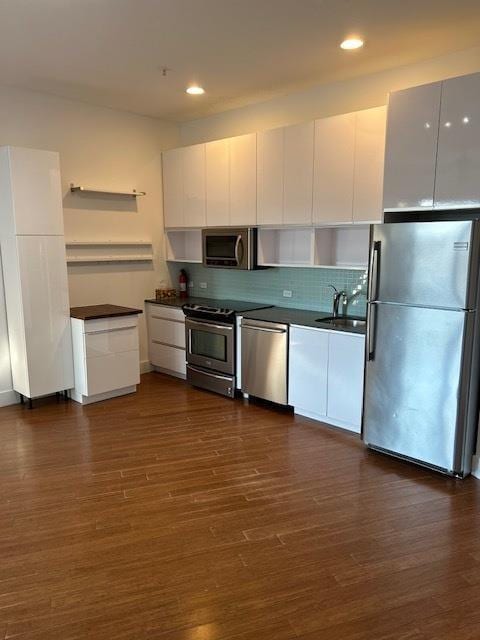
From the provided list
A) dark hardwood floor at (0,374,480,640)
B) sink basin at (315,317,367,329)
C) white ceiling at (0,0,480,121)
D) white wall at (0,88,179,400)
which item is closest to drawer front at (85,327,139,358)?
white wall at (0,88,179,400)

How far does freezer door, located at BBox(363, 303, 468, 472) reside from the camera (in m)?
3.06

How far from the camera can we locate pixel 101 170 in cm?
508

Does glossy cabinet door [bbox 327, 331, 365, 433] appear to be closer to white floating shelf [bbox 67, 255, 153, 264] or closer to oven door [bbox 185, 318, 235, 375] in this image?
oven door [bbox 185, 318, 235, 375]

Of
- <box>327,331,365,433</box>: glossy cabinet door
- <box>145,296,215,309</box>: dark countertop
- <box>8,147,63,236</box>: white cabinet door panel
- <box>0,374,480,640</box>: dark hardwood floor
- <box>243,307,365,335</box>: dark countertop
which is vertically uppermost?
<box>8,147,63,236</box>: white cabinet door panel

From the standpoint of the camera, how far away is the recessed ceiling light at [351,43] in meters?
3.27

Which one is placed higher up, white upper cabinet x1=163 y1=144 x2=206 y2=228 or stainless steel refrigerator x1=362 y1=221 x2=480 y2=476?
white upper cabinet x1=163 y1=144 x2=206 y2=228

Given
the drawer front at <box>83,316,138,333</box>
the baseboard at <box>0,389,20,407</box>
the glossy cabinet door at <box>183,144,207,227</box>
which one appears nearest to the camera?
the drawer front at <box>83,316,138,333</box>

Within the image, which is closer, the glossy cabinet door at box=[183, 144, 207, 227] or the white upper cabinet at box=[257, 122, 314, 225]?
the white upper cabinet at box=[257, 122, 314, 225]

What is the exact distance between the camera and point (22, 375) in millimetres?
4438

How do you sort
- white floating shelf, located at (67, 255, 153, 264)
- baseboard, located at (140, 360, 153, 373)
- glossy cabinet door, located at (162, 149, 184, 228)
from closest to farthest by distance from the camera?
white floating shelf, located at (67, 255, 153, 264)
glossy cabinet door, located at (162, 149, 184, 228)
baseboard, located at (140, 360, 153, 373)

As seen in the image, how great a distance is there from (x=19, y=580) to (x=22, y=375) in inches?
99.8

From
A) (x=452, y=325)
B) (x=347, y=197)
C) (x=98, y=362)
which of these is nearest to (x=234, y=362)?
Answer: (x=98, y=362)

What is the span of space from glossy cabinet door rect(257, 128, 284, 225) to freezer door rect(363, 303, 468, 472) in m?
1.56

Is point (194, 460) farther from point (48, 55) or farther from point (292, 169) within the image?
point (48, 55)
